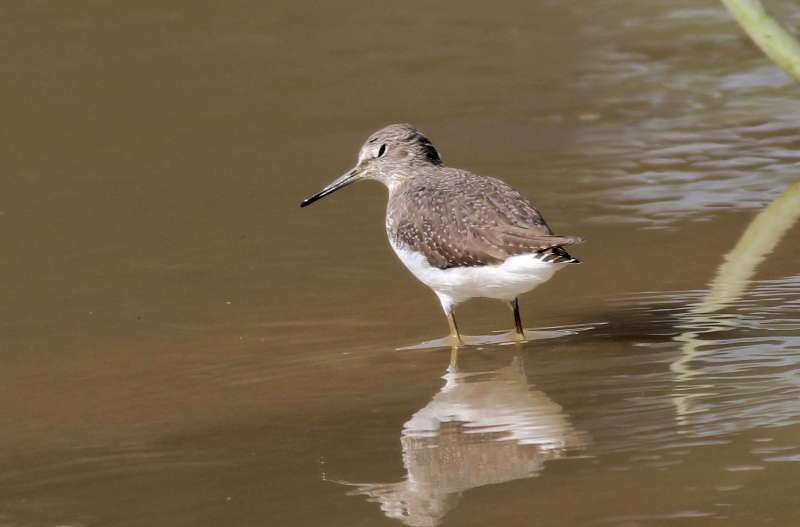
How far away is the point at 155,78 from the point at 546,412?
7789mm

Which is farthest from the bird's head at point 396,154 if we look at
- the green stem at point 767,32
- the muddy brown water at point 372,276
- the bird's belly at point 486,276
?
the green stem at point 767,32

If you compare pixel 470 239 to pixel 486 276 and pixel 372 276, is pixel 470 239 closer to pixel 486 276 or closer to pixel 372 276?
pixel 486 276

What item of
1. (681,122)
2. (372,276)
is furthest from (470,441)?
(681,122)

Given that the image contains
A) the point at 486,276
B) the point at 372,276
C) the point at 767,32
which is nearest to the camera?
→ the point at 486,276

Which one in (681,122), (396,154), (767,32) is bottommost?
(681,122)

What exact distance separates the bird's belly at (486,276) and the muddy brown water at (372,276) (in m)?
0.31

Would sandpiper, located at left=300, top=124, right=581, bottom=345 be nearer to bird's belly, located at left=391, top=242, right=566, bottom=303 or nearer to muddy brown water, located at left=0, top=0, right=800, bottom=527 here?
bird's belly, located at left=391, top=242, right=566, bottom=303

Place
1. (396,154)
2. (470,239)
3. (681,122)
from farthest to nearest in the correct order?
(681,122)
(396,154)
(470,239)

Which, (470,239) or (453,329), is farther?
(453,329)

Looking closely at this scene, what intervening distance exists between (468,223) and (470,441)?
6.27ft

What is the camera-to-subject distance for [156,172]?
11328 millimetres

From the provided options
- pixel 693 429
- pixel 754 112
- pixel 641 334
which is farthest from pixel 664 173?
pixel 693 429

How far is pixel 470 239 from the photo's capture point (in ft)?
24.6

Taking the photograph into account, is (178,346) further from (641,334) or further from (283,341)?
(641,334)
